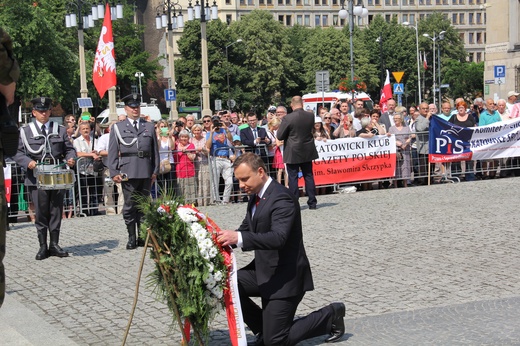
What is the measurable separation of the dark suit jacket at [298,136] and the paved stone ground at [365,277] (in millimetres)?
1049

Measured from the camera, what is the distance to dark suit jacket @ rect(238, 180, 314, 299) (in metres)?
6.64

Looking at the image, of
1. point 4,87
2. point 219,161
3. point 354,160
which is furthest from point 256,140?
point 4,87

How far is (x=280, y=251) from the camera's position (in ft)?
21.9

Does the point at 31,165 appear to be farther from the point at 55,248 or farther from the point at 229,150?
the point at 229,150

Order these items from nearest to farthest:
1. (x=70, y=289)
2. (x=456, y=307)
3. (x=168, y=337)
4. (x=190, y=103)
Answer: (x=168, y=337) < (x=456, y=307) < (x=70, y=289) < (x=190, y=103)

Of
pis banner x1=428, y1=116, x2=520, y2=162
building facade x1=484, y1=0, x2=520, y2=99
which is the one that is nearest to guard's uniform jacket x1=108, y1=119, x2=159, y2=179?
pis banner x1=428, y1=116, x2=520, y2=162

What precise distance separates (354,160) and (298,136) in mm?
3897

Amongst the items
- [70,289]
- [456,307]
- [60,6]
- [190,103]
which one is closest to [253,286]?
[456,307]

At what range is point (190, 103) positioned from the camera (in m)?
99.7

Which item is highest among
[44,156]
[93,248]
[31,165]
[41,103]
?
[41,103]

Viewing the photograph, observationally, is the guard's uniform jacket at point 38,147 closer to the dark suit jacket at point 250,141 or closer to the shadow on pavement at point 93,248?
the shadow on pavement at point 93,248

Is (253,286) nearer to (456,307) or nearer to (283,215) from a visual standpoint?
(283,215)

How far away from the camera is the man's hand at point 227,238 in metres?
6.41

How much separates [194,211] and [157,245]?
0.38 meters
